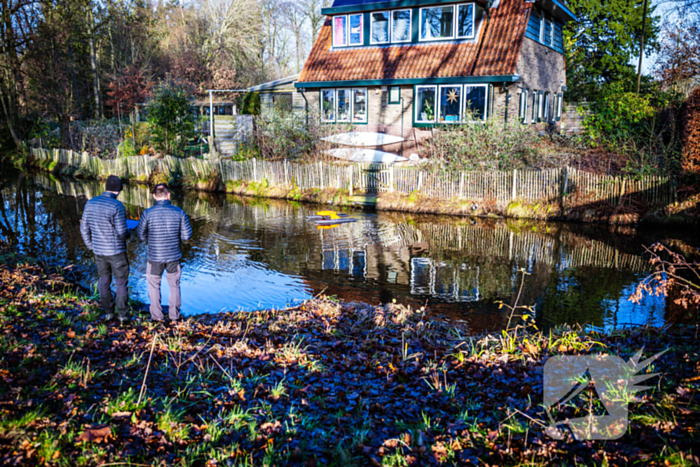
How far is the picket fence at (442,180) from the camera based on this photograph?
55.5ft

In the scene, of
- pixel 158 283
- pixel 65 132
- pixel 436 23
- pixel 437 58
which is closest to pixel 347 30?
pixel 436 23

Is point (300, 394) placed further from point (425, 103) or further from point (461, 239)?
point (425, 103)

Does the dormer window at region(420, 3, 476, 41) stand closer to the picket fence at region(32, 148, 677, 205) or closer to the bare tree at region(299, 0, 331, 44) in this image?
the picket fence at region(32, 148, 677, 205)

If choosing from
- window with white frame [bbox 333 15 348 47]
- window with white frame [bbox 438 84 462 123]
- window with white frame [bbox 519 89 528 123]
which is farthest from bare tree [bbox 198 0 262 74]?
window with white frame [bbox 519 89 528 123]

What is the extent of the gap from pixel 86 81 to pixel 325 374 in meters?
46.0

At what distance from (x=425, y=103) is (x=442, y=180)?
710 centimetres

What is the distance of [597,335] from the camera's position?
7367mm

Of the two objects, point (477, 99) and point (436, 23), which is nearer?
point (477, 99)

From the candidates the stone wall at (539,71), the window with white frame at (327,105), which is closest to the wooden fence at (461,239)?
the window with white frame at (327,105)

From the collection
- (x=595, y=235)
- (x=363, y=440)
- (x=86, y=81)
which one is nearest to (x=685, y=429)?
(x=363, y=440)

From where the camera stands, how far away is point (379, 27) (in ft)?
87.8

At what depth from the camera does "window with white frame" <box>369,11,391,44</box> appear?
26500 millimetres

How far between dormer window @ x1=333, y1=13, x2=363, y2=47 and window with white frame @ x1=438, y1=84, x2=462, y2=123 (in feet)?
18.3

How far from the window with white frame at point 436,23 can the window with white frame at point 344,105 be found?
155 inches
